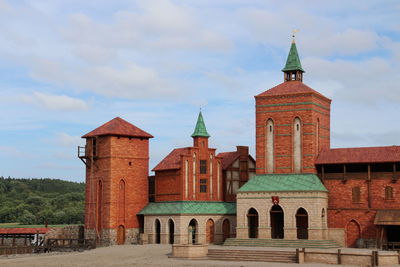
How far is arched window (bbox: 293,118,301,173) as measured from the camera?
61562mm

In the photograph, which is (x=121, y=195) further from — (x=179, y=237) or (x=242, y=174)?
(x=242, y=174)

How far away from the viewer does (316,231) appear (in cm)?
5691

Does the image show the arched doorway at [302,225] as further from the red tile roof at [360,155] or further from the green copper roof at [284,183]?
the red tile roof at [360,155]

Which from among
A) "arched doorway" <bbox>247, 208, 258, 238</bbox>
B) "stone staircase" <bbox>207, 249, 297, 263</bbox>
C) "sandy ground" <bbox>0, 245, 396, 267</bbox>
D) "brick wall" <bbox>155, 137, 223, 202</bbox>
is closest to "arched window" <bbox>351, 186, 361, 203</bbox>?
"arched doorway" <bbox>247, 208, 258, 238</bbox>

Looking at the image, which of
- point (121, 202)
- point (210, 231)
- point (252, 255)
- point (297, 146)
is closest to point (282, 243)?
point (252, 255)

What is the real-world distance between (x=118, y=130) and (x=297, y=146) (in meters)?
18.3

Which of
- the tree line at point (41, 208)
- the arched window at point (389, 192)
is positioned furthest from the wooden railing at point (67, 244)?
the tree line at point (41, 208)

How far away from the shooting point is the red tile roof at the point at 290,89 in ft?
205

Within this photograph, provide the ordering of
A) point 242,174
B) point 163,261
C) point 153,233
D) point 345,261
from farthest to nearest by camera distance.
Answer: point 242,174, point 153,233, point 163,261, point 345,261

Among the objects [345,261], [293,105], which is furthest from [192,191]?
[345,261]

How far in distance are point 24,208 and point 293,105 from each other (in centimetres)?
6923

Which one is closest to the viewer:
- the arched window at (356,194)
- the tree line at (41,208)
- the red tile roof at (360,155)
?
the red tile roof at (360,155)

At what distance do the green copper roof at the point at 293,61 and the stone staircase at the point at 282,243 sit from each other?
1758 cm

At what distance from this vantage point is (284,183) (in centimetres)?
6000
